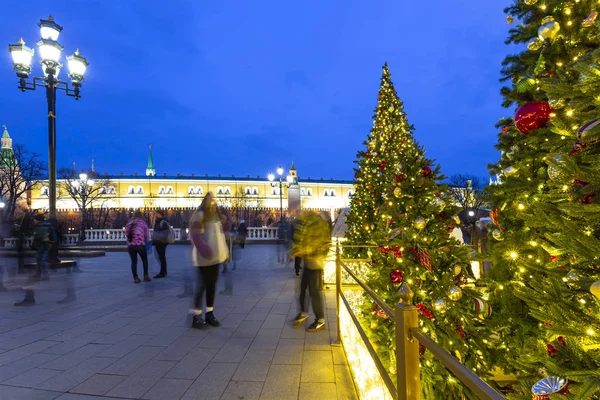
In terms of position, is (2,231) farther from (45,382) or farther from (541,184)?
(541,184)

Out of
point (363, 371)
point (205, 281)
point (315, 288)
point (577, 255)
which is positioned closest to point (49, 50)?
point (205, 281)

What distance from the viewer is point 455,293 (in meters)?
3.41

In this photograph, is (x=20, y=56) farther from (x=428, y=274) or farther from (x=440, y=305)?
(x=440, y=305)

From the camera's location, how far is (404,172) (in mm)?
4074

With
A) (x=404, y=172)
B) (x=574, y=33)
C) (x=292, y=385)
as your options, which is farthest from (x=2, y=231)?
(x=574, y=33)

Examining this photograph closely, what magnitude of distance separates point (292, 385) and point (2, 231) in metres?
12.7

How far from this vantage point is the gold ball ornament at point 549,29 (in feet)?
9.98

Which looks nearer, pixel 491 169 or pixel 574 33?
pixel 574 33

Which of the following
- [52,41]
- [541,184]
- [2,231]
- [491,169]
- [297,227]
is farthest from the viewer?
[2,231]

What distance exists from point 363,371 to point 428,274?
1.25m

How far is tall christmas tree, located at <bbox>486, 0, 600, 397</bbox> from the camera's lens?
290 cm

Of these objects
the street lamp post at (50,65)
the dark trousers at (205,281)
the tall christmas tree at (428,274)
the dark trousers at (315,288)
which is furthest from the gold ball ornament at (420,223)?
the street lamp post at (50,65)

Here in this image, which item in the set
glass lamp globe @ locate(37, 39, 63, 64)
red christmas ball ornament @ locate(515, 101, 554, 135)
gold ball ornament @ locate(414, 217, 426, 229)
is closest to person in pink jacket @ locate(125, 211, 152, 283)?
glass lamp globe @ locate(37, 39, 63, 64)

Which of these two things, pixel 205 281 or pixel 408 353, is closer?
pixel 408 353
